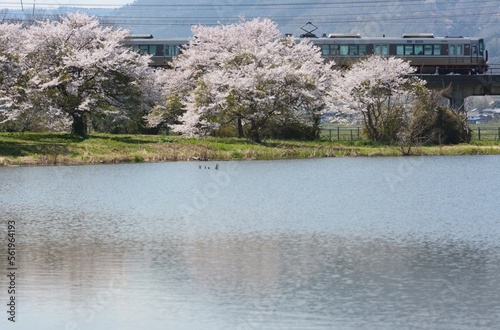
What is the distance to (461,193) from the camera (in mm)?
31266

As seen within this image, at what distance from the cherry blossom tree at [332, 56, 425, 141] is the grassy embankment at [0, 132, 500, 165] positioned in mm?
3332

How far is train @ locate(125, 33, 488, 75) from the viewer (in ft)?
232

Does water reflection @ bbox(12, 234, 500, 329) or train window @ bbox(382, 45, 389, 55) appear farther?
train window @ bbox(382, 45, 389, 55)

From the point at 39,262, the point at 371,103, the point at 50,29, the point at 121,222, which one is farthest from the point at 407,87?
the point at 39,262

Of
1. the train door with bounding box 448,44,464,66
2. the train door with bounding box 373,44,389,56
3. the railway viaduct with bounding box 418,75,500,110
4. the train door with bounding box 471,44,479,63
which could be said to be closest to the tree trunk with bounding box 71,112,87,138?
the train door with bounding box 373,44,389,56

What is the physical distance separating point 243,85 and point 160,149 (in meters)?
7.85

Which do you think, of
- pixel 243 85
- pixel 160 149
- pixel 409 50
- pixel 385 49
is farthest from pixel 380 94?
pixel 160 149

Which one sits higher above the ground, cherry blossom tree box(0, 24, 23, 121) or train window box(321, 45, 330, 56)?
train window box(321, 45, 330, 56)

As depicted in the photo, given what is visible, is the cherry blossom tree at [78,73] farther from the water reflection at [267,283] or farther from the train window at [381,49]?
the water reflection at [267,283]

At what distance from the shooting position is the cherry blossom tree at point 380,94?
5934 cm

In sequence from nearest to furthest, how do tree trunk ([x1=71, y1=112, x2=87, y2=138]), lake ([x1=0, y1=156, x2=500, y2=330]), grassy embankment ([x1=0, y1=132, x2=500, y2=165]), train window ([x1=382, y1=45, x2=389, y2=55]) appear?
1. lake ([x1=0, y1=156, x2=500, y2=330])
2. grassy embankment ([x1=0, y1=132, x2=500, y2=165])
3. tree trunk ([x1=71, y1=112, x2=87, y2=138])
4. train window ([x1=382, y1=45, x2=389, y2=55])

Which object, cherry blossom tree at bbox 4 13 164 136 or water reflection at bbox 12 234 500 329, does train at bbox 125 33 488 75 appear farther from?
water reflection at bbox 12 234 500 329

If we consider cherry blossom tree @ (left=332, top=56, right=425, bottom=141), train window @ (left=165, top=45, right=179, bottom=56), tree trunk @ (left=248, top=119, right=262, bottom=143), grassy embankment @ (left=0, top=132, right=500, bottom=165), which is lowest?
grassy embankment @ (left=0, top=132, right=500, bottom=165)

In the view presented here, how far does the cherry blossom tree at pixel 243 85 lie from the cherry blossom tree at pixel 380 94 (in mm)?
1834
